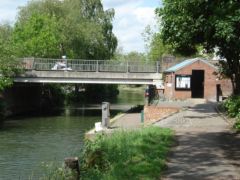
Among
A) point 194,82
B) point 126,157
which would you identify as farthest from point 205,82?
point 126,157

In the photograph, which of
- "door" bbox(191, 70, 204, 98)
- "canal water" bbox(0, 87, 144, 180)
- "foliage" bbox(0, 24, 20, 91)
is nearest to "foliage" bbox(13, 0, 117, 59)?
"foliage" bbox(0, 24, 20, 91)

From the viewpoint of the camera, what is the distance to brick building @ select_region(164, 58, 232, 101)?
1983 inches

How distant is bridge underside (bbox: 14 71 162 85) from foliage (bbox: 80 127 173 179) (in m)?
33.7

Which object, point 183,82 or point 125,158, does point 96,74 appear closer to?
point 183,82

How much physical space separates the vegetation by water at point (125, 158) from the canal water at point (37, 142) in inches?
124

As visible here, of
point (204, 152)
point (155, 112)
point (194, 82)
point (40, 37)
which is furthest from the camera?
point (40, 37)

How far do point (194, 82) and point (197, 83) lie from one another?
1.64 ft

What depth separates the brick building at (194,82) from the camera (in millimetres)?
50375

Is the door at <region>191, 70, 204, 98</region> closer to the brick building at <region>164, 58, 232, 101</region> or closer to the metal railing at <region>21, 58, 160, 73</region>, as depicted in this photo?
the brick building at <region>164, 58, 232, 101</region>

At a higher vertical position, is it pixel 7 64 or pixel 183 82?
pixel 7 64

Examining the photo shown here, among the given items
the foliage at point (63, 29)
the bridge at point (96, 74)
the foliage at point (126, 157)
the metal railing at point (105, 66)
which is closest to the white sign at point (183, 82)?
the bridge at point (96, 74)

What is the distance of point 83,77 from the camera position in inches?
2095

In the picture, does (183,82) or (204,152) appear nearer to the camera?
(204,152)

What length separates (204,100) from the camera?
4881cm
